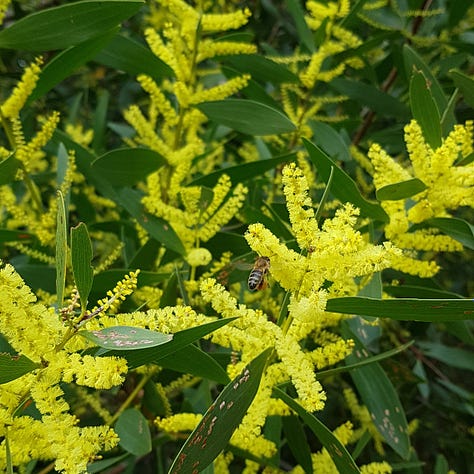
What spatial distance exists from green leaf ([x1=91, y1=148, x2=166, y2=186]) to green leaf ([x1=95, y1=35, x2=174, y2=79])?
0.96ft

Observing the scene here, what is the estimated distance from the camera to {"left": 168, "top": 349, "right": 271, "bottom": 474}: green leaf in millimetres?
1271

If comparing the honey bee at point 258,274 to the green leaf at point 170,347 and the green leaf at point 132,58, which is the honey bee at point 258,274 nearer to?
the green leaf at point 170,347

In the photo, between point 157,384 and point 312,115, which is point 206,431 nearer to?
point 157,384

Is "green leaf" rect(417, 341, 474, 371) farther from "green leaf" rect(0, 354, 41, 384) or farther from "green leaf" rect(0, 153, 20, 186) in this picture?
"green leaf" rect(0, 354, 41, 384)

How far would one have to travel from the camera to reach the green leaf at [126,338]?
1153mm

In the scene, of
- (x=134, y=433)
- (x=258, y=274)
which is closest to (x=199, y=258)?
(x=258, y=274)

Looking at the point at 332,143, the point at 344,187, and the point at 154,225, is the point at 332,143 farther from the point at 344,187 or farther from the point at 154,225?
the point at 154,225

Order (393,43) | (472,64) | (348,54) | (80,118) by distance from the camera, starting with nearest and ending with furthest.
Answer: (348,54), (393,43), (472,64), (80,118)

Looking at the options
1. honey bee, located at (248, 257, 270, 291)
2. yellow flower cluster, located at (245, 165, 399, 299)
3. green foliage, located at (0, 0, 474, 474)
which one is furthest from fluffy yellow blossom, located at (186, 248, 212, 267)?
yellow flower cluster, located at (245, 165, 399, 299)

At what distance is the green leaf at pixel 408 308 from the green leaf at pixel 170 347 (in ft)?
0.92

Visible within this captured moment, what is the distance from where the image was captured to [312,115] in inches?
105

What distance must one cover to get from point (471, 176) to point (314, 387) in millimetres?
756

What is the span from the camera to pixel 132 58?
2246 millimetres

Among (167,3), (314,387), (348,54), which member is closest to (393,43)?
(348,54)
